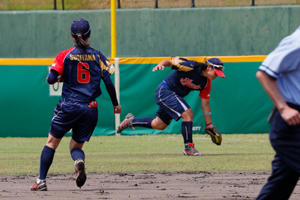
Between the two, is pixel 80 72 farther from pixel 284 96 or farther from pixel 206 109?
pixel 206 109

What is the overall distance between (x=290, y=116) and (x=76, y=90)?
368cm

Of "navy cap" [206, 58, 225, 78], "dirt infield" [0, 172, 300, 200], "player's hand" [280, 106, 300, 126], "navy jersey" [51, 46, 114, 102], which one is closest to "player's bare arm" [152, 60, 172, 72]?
"navy cap" [206, 58, 225, 78]

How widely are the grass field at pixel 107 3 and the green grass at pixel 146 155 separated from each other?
9504mm

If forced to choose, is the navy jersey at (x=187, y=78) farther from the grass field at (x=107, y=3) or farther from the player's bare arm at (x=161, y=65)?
the grass field at (x=107, y=3)

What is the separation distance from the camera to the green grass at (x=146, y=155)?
10852mm

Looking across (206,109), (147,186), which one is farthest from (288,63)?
(206,109)

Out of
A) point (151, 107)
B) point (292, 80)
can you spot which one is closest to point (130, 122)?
point (151, 107)

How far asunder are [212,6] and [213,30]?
1145mm

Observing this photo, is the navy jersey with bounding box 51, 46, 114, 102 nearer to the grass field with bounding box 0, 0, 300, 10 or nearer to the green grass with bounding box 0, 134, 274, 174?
the green grass with bounding box 0, 134, 274, 174

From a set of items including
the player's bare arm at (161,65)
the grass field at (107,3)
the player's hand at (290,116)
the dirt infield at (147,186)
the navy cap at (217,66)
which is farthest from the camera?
the grass field at (107,3)

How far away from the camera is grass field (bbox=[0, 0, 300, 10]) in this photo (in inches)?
1024

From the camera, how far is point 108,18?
2592 cm

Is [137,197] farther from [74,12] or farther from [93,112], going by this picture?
Answer: [74,12]

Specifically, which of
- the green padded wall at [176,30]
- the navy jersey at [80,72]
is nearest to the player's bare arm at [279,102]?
the navy jersey at [80,72]
